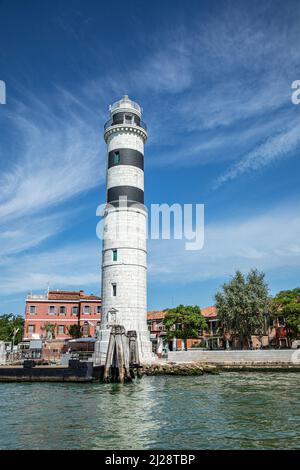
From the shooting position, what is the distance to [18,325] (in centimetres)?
5972

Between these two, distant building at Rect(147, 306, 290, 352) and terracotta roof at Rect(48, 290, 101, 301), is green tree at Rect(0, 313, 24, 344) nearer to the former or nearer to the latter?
terracotta roof at Rect(48, 290, 101, 301)

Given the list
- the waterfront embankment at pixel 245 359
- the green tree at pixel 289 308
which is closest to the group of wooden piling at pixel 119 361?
the waterfront embankment at pixel 245 359

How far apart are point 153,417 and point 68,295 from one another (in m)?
40.6

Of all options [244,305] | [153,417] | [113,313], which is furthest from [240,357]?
[153,417]

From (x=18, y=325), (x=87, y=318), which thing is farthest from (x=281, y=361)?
(x=18, y=325)

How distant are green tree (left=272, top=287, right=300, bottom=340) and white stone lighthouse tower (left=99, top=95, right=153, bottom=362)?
17.1 meters

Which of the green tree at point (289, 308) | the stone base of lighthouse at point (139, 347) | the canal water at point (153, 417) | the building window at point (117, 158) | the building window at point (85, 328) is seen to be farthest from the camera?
the building window at point (85, 328)

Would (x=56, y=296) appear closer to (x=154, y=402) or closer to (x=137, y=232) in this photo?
(x=137, y=232)

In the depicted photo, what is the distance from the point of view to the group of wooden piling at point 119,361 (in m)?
25.7

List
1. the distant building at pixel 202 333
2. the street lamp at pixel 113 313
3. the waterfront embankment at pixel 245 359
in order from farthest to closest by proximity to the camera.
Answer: the distant building at pixel 202 333 < the waterfront embankment at pixel 245 359 < the street lamp at pixel 113 313

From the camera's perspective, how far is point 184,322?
172 feet

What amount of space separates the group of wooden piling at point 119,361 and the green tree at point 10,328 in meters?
29.1

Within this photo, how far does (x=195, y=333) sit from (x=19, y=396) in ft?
110

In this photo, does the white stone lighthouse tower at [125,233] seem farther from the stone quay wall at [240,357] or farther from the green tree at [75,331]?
the green tree at [75,331]
